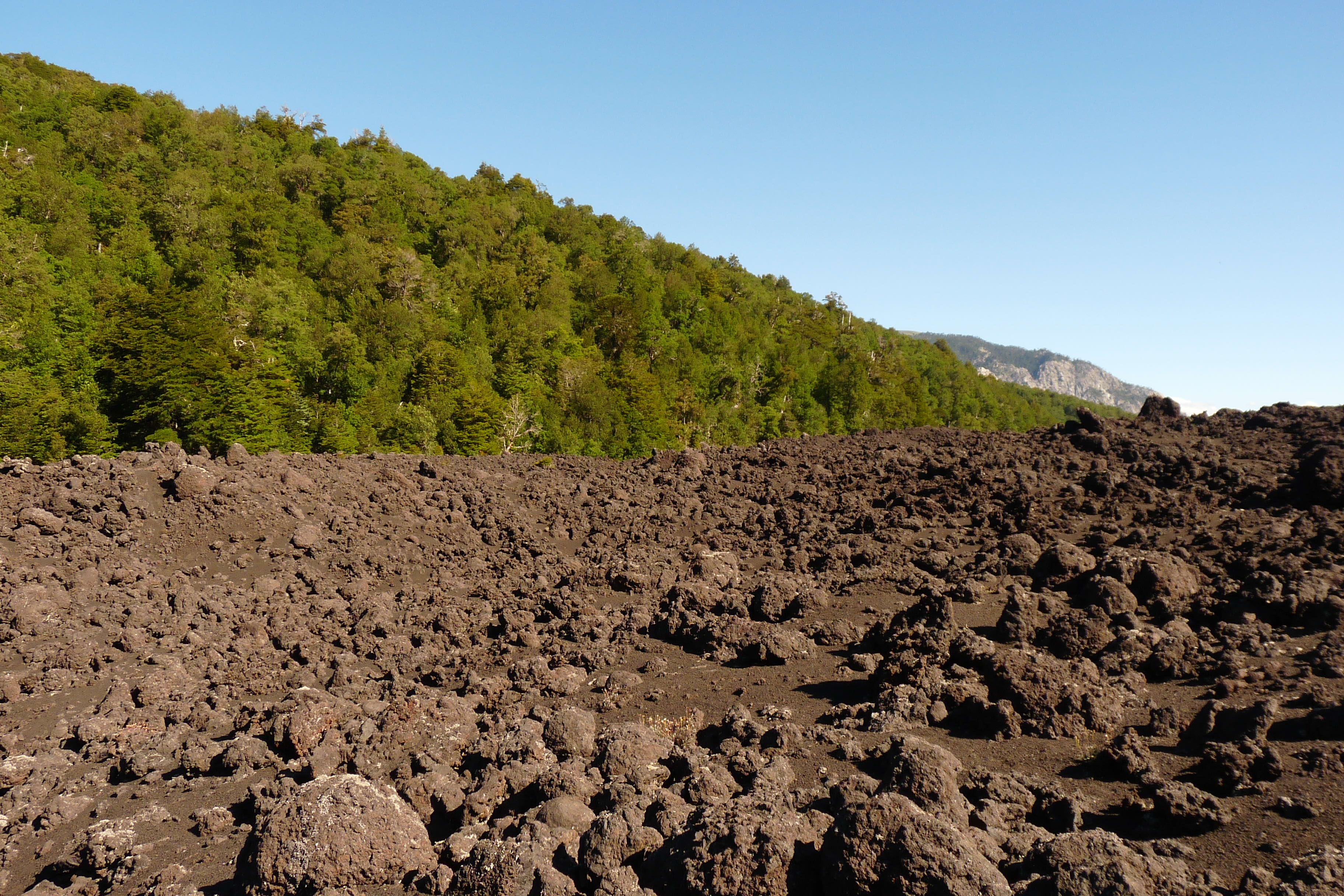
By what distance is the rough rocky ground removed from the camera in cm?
532

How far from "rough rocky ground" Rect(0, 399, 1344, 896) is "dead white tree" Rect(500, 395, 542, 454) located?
31.3 meters

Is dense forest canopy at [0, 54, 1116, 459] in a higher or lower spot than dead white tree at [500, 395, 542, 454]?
higher

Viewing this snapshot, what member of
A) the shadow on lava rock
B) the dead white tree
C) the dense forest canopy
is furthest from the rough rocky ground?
the dead white tree

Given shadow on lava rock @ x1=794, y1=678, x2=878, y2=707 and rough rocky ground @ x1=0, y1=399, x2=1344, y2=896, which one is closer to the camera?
rough rocky ground @ x1=0, y1=399, x2=1344, y2=896

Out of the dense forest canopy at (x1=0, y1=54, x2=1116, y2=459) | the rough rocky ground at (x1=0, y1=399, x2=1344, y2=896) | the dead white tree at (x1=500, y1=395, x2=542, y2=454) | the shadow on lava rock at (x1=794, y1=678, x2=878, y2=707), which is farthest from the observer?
the dead white tree at (x1=500, y1=395, x2=542, y2=454)

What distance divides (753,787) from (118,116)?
9588 centimetres

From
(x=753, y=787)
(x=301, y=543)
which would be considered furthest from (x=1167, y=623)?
(x=301, y=543)

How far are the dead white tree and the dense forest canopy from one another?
23 cm

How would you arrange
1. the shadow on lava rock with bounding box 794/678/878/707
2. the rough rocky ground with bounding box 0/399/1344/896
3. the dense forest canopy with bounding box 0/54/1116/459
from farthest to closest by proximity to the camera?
the dense forest canopy with bounding box 0/54/1116/459
the shadow on lava rock with bounding box 794/678/878/707
the rough rocky ground with bounding box 0/399/1344/896

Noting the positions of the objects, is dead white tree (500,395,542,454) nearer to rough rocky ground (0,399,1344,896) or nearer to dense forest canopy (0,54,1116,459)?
dense forest canopy (0,54,1116,459)

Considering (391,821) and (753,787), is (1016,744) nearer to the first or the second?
(753,787)

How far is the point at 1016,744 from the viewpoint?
23.8 feet

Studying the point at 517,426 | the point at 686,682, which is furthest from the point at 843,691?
the point at 517,426

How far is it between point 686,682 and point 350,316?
53074 millimetres
